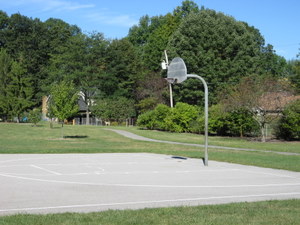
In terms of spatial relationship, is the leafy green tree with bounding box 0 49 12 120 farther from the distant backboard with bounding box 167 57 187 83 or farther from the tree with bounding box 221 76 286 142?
the distant backboard with bounding box 167 57 187 83

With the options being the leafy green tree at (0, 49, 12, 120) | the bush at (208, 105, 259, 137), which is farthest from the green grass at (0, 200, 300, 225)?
the leafy green tree at (0, 49, 12, 120)

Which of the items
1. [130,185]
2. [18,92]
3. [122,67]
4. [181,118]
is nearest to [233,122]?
[181,118]

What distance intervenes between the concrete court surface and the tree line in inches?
981

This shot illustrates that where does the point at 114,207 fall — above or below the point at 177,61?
below

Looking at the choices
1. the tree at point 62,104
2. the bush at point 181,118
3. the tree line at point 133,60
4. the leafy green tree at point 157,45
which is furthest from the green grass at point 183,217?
the leafy green tree at point 157,45

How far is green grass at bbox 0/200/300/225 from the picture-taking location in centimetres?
728

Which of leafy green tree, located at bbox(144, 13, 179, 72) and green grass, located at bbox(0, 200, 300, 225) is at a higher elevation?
leafy green tree, located at bbox(144, 13, 179, 72)

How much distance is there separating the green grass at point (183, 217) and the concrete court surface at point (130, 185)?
808 mm

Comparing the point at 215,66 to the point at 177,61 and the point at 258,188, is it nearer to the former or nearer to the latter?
the point at 177,61

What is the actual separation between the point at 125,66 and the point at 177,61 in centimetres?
4996

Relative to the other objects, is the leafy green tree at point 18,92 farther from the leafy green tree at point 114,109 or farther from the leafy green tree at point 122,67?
the leafy green tree at point 122,67

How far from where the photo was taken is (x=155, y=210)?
8.32 metres

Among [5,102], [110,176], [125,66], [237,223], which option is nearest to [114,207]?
[237,223]

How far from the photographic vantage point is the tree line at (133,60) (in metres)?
53.5
